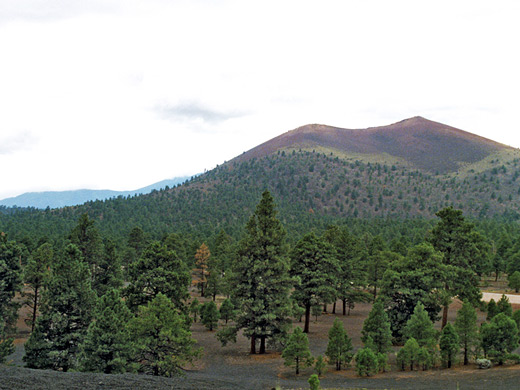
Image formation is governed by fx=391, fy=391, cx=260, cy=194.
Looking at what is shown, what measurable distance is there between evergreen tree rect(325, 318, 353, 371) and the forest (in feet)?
0.26

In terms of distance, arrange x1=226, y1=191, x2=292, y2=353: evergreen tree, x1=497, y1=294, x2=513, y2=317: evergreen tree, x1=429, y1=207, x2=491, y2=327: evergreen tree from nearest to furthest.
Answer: x1=226, y1=191, x2=292, y2=353: evergreen tree
x1=497, y1=294, x2=513, y2=317: evergreen tree
x1=429, y1=207, x2=491, y2=327: evergreen tree

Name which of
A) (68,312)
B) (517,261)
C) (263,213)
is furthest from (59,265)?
(517,261)

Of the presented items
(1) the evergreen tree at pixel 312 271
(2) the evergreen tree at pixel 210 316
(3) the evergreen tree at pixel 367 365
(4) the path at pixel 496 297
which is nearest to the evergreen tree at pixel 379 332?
(3) the evergreen tree at pixel 367 365

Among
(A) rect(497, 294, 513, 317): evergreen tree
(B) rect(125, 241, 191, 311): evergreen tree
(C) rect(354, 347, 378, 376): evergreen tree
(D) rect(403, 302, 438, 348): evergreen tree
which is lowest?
(C) rect(354, 347, 378, 376): evergreen tree

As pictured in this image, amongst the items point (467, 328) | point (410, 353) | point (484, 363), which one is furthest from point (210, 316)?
point (484, 363)

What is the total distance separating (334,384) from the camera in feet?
82.9

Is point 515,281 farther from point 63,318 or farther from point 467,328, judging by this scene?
point 63,318

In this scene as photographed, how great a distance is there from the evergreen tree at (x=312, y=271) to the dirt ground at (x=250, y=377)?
462 cm

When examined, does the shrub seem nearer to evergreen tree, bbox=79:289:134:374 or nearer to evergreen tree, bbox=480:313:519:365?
evergreen tree, bbox=480:313:519:365

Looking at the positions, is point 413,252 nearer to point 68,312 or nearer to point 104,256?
point 68,312

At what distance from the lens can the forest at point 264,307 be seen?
2605 centimetres

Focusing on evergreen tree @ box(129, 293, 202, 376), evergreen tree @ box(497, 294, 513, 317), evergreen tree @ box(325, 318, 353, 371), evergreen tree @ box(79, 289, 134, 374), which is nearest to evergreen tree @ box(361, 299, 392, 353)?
evergreen tree @ box(325, 318, 353, 371)

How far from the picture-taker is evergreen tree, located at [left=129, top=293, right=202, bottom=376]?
2561 cm

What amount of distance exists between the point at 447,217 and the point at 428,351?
16570 millimetres
